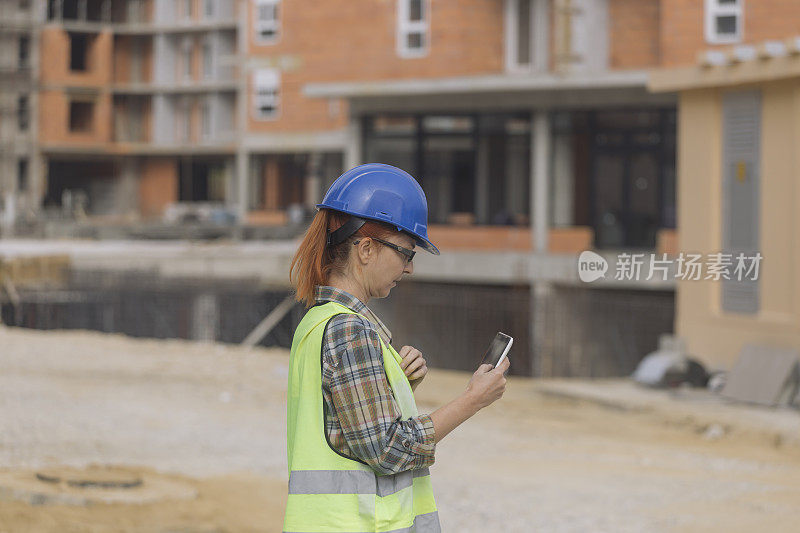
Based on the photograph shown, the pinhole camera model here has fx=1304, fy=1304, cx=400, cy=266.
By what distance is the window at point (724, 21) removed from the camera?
29453 mm

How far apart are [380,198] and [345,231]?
131 millimetres

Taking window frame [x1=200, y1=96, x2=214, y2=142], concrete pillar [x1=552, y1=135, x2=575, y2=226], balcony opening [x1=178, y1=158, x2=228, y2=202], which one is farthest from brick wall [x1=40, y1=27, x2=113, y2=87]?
concrete pillar [x1=552, y1=135, x2=575, y2=226]

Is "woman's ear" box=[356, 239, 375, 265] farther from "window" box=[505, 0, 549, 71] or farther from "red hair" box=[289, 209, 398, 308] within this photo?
"window" box=[505, 0, 549, 71]

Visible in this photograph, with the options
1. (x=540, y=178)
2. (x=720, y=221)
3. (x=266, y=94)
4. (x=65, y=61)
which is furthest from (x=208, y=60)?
(x=720, y=221)

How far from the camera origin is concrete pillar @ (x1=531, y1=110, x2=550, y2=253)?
28.8 meters

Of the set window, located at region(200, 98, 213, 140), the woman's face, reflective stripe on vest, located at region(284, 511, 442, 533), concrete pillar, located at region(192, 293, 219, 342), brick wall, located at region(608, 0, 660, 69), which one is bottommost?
concrete pillar, located at region(192, 293, 219, 342)

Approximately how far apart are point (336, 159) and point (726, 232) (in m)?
28.1

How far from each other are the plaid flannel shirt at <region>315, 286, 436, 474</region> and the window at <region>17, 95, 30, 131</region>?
63.2 meters

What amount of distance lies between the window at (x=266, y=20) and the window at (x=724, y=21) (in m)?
23.7

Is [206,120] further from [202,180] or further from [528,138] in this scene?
[528,138]

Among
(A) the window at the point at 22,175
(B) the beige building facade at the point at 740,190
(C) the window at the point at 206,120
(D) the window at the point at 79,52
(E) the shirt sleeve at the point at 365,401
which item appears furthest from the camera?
(D) the window at the point at 79,52

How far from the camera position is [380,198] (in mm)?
3482

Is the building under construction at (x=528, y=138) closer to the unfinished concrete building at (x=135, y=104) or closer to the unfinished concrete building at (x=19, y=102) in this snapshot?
the unfinished concrete building at (x=135, y=104)

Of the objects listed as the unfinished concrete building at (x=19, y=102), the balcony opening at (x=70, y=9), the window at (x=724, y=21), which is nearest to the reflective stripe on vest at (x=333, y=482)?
the window at (x=724, y=21)
